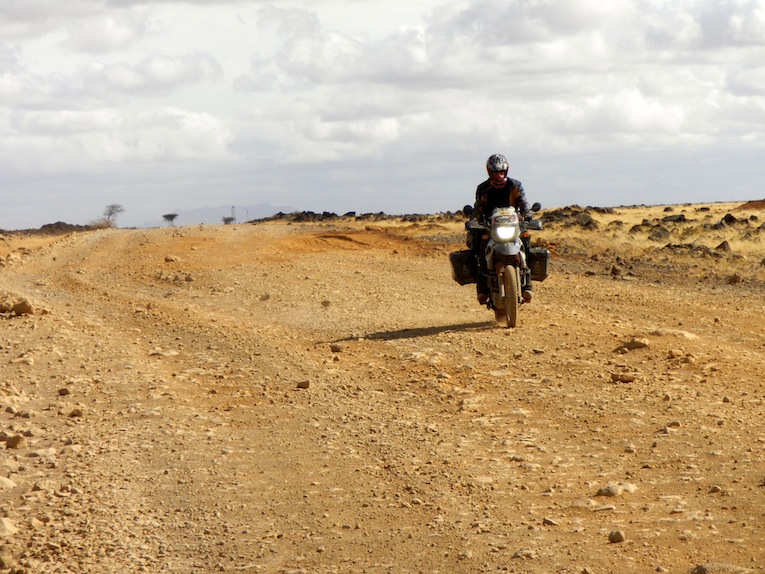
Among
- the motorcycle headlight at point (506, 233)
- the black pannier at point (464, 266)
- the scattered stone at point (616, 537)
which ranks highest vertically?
the motorcycle headlight at point (506, 233)

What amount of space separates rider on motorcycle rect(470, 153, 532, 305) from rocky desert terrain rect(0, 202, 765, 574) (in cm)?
107

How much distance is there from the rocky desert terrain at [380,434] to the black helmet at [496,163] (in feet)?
6.39

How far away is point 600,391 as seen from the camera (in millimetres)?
9477

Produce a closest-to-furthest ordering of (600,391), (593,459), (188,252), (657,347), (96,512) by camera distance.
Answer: (96,512), (593,459), (600,391), (657,347), (188,252)

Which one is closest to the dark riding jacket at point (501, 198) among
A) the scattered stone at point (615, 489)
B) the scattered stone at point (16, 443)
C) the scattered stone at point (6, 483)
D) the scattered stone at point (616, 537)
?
the scattered stone at point (16, 443)

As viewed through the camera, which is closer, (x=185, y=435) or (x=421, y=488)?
(x=421, y=488)

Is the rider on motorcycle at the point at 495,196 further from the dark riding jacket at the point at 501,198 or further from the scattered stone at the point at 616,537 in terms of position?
the scattered stone at the point at 616,537

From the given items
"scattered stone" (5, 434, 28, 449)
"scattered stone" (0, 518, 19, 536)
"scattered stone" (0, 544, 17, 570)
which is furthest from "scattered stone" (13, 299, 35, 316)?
"scattered stone" (0, 544, 17, 570)

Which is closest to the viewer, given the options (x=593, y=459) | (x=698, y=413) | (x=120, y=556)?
(x=120, y=556)

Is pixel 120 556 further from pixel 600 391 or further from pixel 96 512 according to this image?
pixel 600 391

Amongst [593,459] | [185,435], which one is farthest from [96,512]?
[593,459]

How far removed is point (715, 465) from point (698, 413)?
144 centimetres

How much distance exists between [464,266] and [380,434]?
572 cm

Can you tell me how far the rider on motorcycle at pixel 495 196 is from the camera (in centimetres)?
1356
